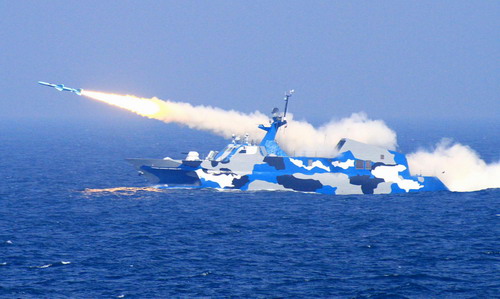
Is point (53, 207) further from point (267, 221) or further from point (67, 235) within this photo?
point (267, 221)

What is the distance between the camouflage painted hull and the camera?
51906 mm

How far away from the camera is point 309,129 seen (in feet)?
193

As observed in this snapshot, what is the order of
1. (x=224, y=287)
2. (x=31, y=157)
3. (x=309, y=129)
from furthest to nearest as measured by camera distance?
(x=31, y=157)
(x=309, y=129)
(x=224, y=287)

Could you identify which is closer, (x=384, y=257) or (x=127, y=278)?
(x=127, y=278)

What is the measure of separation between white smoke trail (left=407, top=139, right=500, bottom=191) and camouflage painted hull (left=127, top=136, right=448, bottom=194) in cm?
468

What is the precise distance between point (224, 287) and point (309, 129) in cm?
3204

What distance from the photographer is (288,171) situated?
52.2m

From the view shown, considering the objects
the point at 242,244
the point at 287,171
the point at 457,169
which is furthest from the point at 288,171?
the point at 242,244

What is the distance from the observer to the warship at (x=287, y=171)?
170 ft

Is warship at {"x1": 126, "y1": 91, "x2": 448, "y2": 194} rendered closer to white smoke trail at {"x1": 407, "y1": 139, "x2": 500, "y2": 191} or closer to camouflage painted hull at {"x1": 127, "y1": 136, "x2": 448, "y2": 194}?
camouflage painted hull at {"x1": 127, "y1": 136, "x2": 448, "y2": 194}

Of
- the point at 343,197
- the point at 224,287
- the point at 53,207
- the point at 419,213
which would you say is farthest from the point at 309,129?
the point at 224,287

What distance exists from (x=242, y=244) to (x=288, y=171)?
1681 centimetres

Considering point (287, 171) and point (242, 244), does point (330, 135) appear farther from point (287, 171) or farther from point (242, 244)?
point (242, 244)

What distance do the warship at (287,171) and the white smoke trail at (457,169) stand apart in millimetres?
4577
